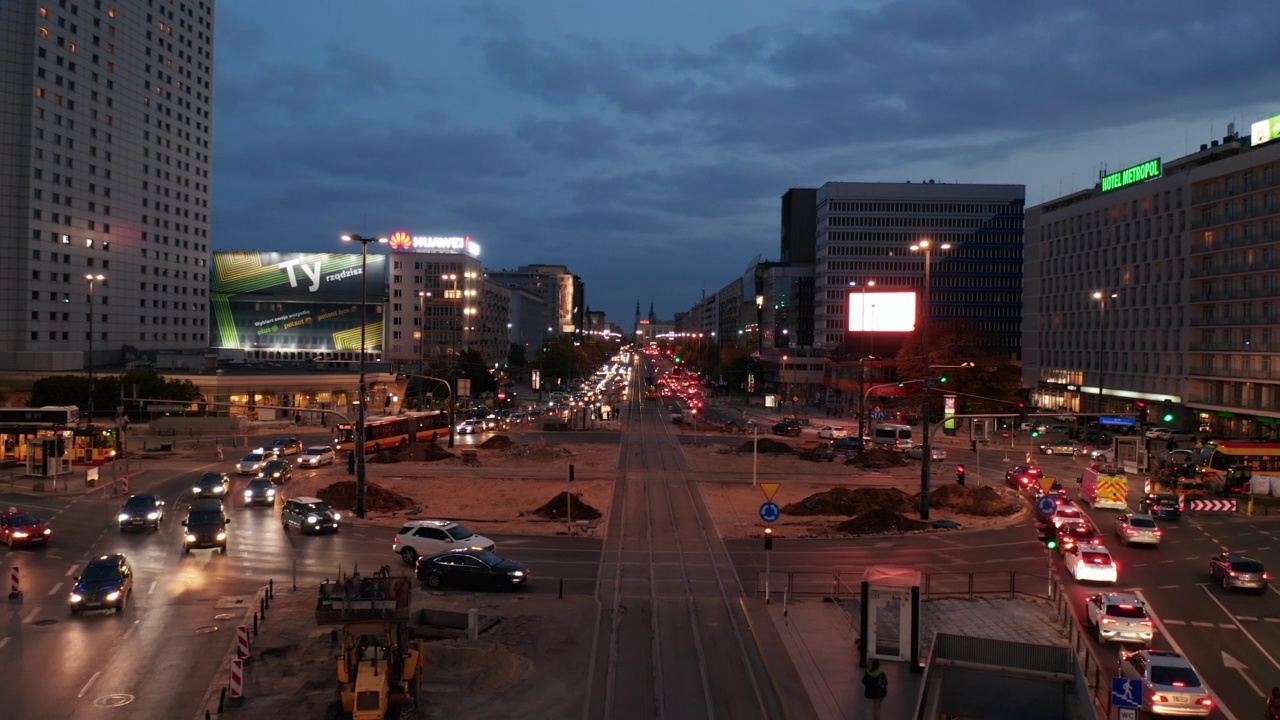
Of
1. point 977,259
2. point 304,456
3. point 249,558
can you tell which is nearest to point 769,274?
point 977,259

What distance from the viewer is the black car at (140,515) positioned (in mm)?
33375

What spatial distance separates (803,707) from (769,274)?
5986 inches

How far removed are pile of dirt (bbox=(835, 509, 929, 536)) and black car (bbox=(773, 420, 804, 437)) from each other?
131 ft

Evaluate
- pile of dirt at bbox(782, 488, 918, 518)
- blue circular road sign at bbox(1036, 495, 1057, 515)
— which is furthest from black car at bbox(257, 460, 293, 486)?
blue circular road sign at bbox(1036, 495, 1057, 515)

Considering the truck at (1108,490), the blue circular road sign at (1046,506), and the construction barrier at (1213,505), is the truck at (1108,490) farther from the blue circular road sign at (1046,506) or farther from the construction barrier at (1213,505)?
the blue circular road sign at (1046,506)

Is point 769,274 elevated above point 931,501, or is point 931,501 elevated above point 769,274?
point 769,274

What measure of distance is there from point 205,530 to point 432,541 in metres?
8.51

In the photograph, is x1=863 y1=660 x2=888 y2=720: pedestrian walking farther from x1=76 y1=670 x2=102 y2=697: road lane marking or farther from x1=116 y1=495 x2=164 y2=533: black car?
x1=116 y1=495 x2=164 y2=533: black car

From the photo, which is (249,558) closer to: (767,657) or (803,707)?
(767,657)

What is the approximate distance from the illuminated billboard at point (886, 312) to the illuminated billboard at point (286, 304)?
2806 inches

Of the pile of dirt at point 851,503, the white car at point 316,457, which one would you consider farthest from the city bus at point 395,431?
the pile of dirt at point 851,503

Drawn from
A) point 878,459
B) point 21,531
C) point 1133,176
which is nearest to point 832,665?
point 21,531

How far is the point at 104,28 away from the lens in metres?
92.9

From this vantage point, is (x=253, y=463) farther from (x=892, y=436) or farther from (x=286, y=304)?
(x=286, y=304)
